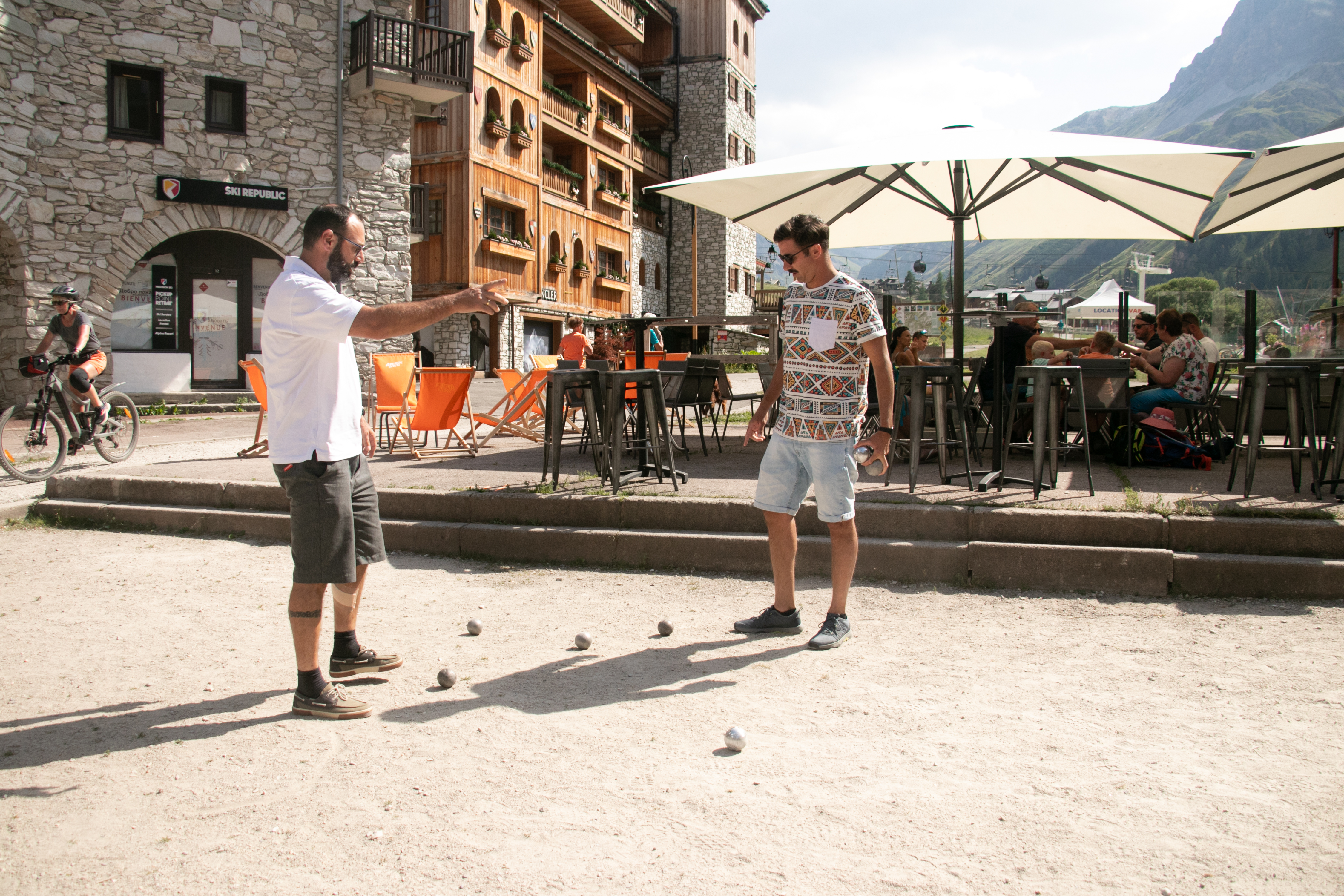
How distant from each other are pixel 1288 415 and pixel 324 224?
19.8 feet

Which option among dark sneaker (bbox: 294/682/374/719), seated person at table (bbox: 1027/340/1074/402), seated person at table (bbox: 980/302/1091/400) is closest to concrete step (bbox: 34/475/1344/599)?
dark sneaker (bbox: 294/682/374/719)

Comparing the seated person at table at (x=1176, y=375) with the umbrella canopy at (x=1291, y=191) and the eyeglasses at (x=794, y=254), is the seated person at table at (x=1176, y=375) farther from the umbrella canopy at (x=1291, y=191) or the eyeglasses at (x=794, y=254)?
the eyeglasses at (x=794, y=254)

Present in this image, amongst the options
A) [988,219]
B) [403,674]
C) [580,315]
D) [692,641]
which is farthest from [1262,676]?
[580,315]

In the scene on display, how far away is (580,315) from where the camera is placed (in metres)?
30.9

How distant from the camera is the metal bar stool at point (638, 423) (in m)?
6.27

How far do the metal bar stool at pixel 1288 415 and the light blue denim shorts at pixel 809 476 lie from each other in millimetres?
3066

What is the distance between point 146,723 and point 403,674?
957 mm

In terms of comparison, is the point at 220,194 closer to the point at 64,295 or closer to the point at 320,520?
the point at 64,295

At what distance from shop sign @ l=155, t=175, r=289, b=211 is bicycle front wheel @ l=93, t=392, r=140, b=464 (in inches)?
310

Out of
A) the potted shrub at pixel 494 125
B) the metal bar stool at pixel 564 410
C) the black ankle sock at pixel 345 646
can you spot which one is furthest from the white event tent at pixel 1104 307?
the black ankle sock at pixel 345 646

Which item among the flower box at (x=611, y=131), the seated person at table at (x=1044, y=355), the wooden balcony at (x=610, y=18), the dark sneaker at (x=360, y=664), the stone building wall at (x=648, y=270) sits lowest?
the dark sneaker at (x=360, y=664)

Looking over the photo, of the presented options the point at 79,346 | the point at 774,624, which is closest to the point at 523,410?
the point at 79,346

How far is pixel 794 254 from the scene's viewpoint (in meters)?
4.19

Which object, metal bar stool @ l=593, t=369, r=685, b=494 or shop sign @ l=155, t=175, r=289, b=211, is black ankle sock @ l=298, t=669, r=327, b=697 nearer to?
metal bar stool @ l=593, t=369, r=685, b=494
